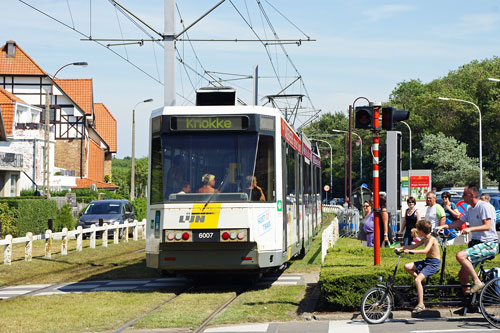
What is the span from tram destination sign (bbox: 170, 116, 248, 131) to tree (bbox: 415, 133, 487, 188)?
69.7 m

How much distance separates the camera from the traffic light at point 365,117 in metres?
12.4

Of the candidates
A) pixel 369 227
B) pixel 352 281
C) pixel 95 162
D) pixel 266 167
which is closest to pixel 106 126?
pixel 95 162

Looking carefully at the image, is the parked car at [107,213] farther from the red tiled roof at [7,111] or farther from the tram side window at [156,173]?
the red tiled roof at [7,111]

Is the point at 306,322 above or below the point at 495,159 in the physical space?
below

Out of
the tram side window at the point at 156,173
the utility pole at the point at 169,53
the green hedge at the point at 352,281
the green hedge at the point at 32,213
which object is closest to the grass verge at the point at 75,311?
the tram side window at the point at 156,173

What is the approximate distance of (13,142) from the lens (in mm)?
57938

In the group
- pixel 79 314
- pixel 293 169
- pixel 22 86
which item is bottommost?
pixel 79 314

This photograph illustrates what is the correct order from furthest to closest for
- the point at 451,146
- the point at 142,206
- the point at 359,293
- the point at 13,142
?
the point at 451,146
the point at 13,142
the point at 142,206
the point at 359,293

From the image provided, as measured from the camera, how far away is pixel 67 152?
7694 cm

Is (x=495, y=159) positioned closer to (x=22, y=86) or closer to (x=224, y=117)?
(x=22, y=86)

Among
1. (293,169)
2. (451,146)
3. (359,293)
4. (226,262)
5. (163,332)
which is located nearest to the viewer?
(163,332)

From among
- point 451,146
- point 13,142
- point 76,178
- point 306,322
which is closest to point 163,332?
point 306,322

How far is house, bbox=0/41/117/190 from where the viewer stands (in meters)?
69.0

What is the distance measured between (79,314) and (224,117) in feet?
14.5
